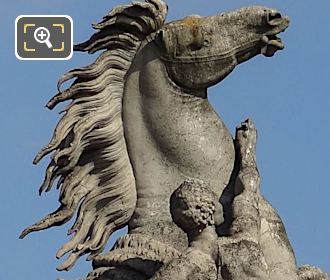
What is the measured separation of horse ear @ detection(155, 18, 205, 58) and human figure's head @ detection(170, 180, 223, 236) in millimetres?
Answer: 1713

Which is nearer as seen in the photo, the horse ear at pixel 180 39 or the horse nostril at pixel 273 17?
the horse ear at pixel 180 39

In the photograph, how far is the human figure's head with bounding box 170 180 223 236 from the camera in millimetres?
22062

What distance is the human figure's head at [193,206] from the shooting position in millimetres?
22062

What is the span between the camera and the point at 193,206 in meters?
22.1

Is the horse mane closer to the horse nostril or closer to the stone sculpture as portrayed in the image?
the stone sculpture

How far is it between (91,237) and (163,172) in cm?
80

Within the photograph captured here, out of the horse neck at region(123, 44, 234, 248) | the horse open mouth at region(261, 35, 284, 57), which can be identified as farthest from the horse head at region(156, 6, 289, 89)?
the horse neck at region(123, 44, 234, 248)

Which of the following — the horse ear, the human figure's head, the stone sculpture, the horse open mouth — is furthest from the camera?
the horse open mouth

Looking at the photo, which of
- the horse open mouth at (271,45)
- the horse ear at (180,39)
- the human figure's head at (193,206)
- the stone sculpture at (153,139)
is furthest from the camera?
the horse open mouth at (271,45)

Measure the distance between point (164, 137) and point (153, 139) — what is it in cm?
10

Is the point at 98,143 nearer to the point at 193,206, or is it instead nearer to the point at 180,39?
the point at 180,39

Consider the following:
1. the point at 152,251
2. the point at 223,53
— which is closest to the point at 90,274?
the point at 152,251

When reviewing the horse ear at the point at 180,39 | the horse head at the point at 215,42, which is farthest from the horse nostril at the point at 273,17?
the horse ear at the point at 180,39

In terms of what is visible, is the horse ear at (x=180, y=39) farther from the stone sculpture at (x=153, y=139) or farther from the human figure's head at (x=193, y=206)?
the human figure's head at (x=193, y=206)
